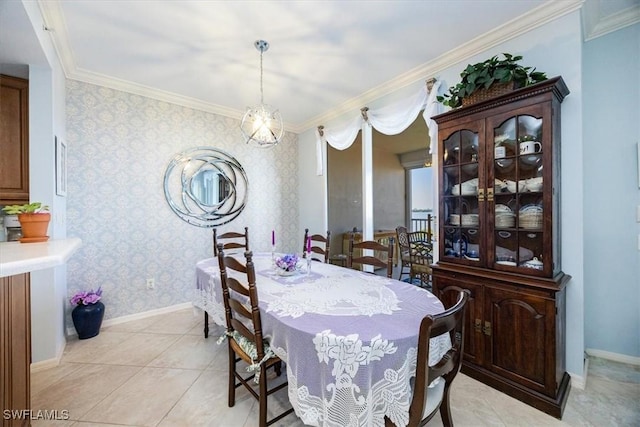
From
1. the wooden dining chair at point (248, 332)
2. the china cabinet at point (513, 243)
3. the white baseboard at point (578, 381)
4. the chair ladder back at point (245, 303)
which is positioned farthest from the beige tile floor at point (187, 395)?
the chair ladder back at point (245, 303)

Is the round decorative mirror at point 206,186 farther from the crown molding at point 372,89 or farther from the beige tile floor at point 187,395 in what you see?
the beige tile floor at point 187,395

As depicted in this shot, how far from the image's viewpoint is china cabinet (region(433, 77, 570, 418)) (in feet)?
5.70

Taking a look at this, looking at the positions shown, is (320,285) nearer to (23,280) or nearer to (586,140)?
(23,280)

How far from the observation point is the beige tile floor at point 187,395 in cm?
166

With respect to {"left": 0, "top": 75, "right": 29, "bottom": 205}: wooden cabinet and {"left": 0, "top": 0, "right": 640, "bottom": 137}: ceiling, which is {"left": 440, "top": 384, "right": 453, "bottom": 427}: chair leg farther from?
{"left": 0, "top": 75, "right": 29, "bottom": 205}: wooden cabinet

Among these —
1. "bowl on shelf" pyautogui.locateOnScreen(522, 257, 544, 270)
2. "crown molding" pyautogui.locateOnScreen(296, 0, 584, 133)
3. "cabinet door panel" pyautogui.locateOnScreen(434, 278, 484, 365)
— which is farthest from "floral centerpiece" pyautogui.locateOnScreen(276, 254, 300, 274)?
"crown molding" pyautogui.locateOnScreen(296, 0, 584, 133)

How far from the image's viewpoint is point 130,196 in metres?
3.16

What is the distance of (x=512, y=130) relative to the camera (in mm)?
1943

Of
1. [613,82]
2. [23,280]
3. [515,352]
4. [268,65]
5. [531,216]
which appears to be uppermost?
[268,65]

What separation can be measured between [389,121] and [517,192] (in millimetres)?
1644

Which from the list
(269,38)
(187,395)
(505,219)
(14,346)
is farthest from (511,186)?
(14,346)

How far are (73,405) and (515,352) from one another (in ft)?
9.88

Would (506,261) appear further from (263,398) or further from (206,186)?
(206,186)

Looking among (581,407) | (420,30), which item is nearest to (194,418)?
(581,407)
